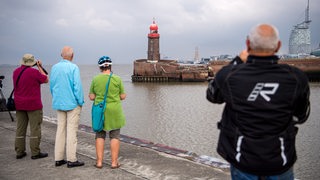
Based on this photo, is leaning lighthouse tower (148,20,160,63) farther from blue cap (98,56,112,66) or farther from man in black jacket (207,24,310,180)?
man in black jacket (207,24,310,180)

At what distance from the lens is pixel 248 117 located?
6.68 feet

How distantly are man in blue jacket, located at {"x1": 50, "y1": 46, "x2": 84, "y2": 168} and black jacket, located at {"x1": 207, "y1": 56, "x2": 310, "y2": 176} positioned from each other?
3069 millimetres

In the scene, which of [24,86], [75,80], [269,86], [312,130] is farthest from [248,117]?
[312,130]

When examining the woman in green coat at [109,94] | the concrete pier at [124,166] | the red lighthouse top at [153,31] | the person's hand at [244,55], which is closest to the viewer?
the person's hand at [244,55]

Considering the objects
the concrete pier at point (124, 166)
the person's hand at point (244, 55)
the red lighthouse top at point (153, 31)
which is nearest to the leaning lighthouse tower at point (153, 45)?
the red lighthouse top at point (153, 31)

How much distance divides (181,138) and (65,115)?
8816mm

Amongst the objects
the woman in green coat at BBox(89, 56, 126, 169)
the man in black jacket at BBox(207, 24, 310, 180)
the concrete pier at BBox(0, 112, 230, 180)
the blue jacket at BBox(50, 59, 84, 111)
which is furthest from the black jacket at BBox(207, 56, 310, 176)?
the blue jacket at BBox(50, 59, 84, 111)

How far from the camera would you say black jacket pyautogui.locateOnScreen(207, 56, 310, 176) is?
199 centimetres

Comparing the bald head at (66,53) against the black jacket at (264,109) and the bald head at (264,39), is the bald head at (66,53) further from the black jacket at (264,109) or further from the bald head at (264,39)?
the bald head at (264,39)

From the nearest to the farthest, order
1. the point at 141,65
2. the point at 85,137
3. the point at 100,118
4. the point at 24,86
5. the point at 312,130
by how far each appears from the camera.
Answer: the point at 100,118 < the point at 24,86 < the point at 85,137 < the point at 312,130 < the point at 141,65

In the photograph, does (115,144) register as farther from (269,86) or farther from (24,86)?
(269,86)

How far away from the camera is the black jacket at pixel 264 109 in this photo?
1994 mm

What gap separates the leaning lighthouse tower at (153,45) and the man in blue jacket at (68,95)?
59.8m

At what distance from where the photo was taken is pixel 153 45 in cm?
6444
